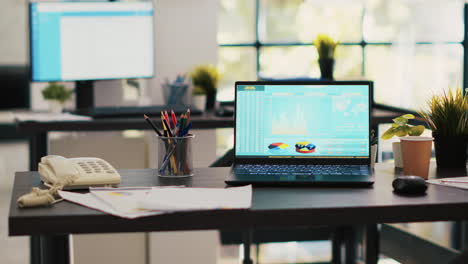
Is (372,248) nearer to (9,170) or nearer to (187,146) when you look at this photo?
(187,146)

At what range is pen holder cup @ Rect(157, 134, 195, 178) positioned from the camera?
1.79m

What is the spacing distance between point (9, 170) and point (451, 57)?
4.04 m

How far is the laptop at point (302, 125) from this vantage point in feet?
5.98

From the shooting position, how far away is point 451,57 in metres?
5.68

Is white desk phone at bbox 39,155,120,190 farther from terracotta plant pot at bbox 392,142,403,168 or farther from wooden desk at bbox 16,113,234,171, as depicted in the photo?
wooden desk at bbox 16,113,234,171

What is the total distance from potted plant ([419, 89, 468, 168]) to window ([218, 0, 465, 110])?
279 cm

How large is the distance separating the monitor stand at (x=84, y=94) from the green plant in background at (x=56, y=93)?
5 cm

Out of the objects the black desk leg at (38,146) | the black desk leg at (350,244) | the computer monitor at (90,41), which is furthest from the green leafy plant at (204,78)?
the black desk leg at (350,244)

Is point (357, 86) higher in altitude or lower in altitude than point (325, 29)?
lower

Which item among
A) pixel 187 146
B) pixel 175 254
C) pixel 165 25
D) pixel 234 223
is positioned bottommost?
pixel 175 254

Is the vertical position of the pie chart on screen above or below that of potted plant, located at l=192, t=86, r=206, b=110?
→ below

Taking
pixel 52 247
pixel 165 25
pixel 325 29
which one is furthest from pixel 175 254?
pixel 325 29

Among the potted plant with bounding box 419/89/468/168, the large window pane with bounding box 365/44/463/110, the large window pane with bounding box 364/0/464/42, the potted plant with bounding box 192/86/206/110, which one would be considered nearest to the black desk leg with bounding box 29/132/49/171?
the potted plant with bounding box 192/86/206/110

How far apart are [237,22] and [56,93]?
2.25 m
